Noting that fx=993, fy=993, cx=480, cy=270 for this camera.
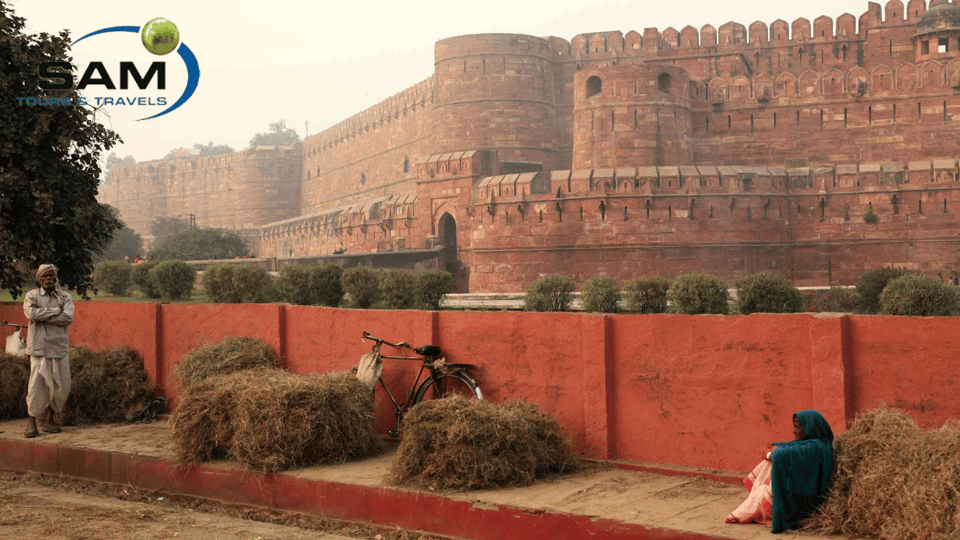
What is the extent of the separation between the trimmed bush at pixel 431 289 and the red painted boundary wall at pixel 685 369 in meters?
11.6

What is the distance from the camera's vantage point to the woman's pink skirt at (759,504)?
463 cm

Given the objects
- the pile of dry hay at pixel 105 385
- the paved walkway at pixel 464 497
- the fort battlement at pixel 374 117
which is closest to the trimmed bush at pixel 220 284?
the pile of dry hay at pixel 105 385

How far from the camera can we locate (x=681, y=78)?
26.1 m

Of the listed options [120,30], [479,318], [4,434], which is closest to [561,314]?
[479,318]

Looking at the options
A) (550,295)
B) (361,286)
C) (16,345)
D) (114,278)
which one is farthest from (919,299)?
(114,278)

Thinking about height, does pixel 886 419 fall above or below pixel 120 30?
below

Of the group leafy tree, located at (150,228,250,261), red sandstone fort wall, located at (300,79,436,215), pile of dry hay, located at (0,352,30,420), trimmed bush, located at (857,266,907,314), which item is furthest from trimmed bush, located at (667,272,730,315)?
leafy tree, located at (150,228,250,261)

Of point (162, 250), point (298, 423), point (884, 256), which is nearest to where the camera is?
point (298, 423)

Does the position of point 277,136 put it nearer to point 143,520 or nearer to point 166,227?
point 166,227

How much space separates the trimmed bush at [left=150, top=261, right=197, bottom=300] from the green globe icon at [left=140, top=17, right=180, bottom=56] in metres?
6.49

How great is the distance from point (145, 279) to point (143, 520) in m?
17.8

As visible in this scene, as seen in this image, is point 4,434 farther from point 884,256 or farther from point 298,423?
point 884,256

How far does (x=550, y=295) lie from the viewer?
1934cm

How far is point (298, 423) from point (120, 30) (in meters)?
8.73
